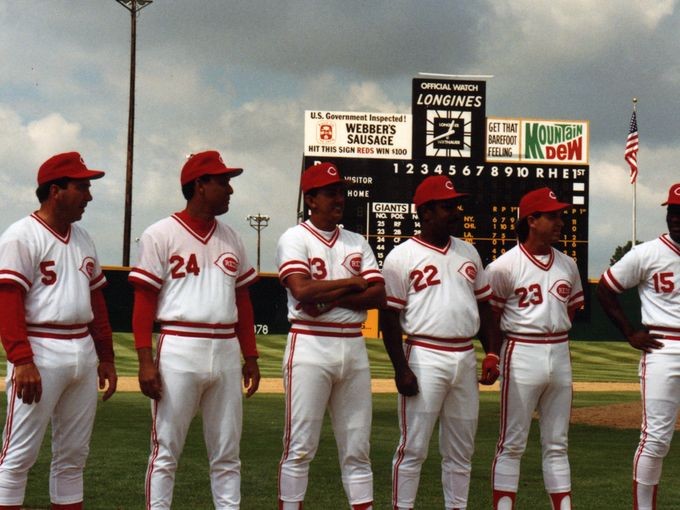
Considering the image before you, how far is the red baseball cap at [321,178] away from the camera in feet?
16.8

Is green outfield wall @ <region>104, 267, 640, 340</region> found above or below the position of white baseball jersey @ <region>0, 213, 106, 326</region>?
below

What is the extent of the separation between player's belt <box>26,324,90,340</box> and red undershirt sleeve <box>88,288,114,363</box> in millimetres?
325

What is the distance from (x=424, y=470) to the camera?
8422mm

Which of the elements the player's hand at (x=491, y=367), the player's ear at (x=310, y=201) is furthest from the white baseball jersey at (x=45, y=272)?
the player's hand at (x=491, y=367)

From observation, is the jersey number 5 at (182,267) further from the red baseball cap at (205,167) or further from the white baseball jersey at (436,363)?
the white baseball jersey at (436,363)

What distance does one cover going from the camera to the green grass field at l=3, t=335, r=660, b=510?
7.02 metres

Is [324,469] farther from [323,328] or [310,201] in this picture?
[310,201]

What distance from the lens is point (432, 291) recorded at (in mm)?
5277

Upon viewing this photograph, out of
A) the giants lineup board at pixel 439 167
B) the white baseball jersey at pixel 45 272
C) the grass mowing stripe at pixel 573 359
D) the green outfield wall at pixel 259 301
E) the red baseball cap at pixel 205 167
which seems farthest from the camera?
the grass mowing stripe at pixel 573 359

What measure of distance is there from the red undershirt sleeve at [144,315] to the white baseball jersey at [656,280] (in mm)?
2721

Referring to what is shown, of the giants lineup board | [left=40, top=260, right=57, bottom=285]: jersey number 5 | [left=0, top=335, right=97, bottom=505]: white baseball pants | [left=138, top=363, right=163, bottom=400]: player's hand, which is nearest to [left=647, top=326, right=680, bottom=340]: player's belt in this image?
[left=138, top=363, right=163, bottom=400]: player's hand

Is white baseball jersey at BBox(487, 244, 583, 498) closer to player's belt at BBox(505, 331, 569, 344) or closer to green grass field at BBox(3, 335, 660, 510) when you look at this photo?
player's belt at BBox(505, 331, 569, 344)

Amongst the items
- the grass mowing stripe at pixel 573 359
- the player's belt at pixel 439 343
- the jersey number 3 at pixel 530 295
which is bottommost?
the grass mowing stripe at pixel 573 359

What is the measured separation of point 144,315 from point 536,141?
16532 mm
